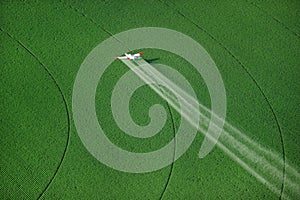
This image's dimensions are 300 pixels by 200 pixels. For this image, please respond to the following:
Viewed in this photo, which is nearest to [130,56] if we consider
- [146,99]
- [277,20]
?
[146,99]

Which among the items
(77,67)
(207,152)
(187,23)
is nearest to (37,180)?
(77,67)

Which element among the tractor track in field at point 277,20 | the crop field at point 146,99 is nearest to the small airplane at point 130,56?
the crop field at point 146,99

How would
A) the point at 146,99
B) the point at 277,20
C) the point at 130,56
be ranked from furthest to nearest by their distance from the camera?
the point at 277,20 → the point at 130,56 → the point at 146,99

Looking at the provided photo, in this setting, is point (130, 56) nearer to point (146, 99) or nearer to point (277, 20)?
point (146, 99)

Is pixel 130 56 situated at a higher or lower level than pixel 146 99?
higher

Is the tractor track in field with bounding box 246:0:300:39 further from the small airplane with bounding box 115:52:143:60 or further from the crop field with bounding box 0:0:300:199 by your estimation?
the small airplane with bounding box 115:52:143:60

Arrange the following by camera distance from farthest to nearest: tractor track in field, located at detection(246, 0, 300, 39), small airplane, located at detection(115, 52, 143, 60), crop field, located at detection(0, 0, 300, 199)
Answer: tractor track in field, located at detection(246, 0, 300, 39), small airplane, located at detection(115, 52, 143, 60), crop field, located at detection(0, 0, 300, 199)

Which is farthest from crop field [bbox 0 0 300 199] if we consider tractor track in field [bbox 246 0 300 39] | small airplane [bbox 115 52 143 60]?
small airplane [bbox 115 52 143 60]

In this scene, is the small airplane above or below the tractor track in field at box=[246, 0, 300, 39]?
above

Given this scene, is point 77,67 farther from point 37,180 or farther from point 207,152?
point 207,152
